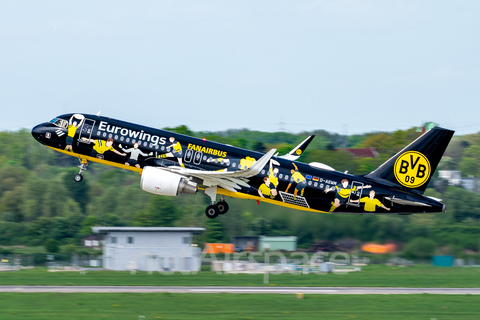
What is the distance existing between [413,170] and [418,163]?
56 centimetres

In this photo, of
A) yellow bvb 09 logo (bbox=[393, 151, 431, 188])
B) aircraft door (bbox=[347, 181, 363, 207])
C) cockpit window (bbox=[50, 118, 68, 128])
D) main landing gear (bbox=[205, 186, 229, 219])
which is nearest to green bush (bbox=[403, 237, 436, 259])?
yellow bvb 09 logo (bbox=[393, 151, 431, 188])

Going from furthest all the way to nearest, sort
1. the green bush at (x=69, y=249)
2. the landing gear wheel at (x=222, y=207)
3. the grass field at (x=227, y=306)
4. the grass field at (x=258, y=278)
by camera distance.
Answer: the green bush at (x=69, y=249)
the grass field at (x=258, y=278)
the landing gear wheel at (x=222, y=207)
the grass field at (x=227, y=306)

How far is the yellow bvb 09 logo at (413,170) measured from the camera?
37406 mm

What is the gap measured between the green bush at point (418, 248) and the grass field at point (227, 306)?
40.3 feet

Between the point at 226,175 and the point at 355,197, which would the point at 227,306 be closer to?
the point at 226,175

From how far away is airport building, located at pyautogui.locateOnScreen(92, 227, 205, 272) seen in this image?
175 ft

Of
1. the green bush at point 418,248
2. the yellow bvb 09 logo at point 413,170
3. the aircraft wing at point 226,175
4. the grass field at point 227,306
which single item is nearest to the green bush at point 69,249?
the grass field at point 227,306

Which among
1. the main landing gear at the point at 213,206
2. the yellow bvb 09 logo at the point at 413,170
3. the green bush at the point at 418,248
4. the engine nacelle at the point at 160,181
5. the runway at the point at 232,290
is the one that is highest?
the yellow bvb 09 logo at the point at 413,170

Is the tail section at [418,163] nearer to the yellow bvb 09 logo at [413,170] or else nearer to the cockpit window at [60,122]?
the yellow bvb 09 logo at [413,170]

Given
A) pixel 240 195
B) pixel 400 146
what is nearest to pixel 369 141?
pixel 400 146

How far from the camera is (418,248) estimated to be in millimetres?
52656

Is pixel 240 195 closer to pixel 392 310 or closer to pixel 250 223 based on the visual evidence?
pixel 392 310

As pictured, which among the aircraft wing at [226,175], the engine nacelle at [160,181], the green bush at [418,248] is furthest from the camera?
the green bush at [418,248]

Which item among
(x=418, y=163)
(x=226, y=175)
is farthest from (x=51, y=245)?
(x=418, y=163)
